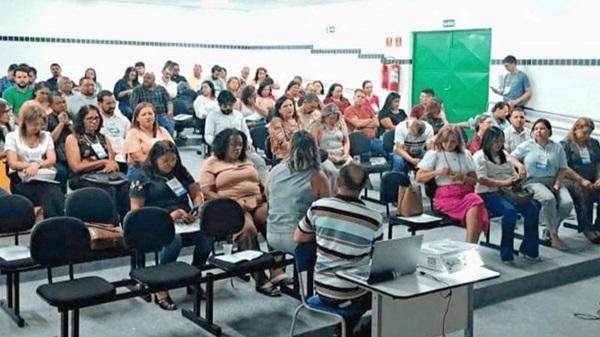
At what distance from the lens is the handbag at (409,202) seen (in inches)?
208

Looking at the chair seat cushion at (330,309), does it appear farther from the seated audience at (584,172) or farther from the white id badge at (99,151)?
the seated audience at (584,172)

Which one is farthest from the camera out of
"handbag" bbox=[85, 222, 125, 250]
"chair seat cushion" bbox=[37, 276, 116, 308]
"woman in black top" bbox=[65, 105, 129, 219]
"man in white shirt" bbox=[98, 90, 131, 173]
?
"man in white shirt" bbox=[98, 90, 131, 173]

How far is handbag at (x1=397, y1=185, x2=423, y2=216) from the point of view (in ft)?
17.3

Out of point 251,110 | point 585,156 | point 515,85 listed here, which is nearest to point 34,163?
point 251,110

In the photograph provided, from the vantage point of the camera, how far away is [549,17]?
898cm

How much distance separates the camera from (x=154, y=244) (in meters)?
4.16

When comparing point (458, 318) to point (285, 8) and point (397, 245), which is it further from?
point (285, 8)

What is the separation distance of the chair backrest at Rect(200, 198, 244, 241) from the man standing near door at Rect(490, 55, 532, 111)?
579cm

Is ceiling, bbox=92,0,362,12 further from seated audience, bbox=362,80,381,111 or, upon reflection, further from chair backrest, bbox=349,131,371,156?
chair backrest, bbox=349,131,371,156

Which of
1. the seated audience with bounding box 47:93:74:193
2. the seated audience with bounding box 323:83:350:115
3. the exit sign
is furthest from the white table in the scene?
the exit sign

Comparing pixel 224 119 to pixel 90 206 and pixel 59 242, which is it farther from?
pixel 59 242

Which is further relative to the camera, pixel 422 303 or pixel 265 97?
pixel 265 97

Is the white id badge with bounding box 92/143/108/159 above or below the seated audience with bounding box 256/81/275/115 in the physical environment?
below

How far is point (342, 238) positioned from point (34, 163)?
123 inches
